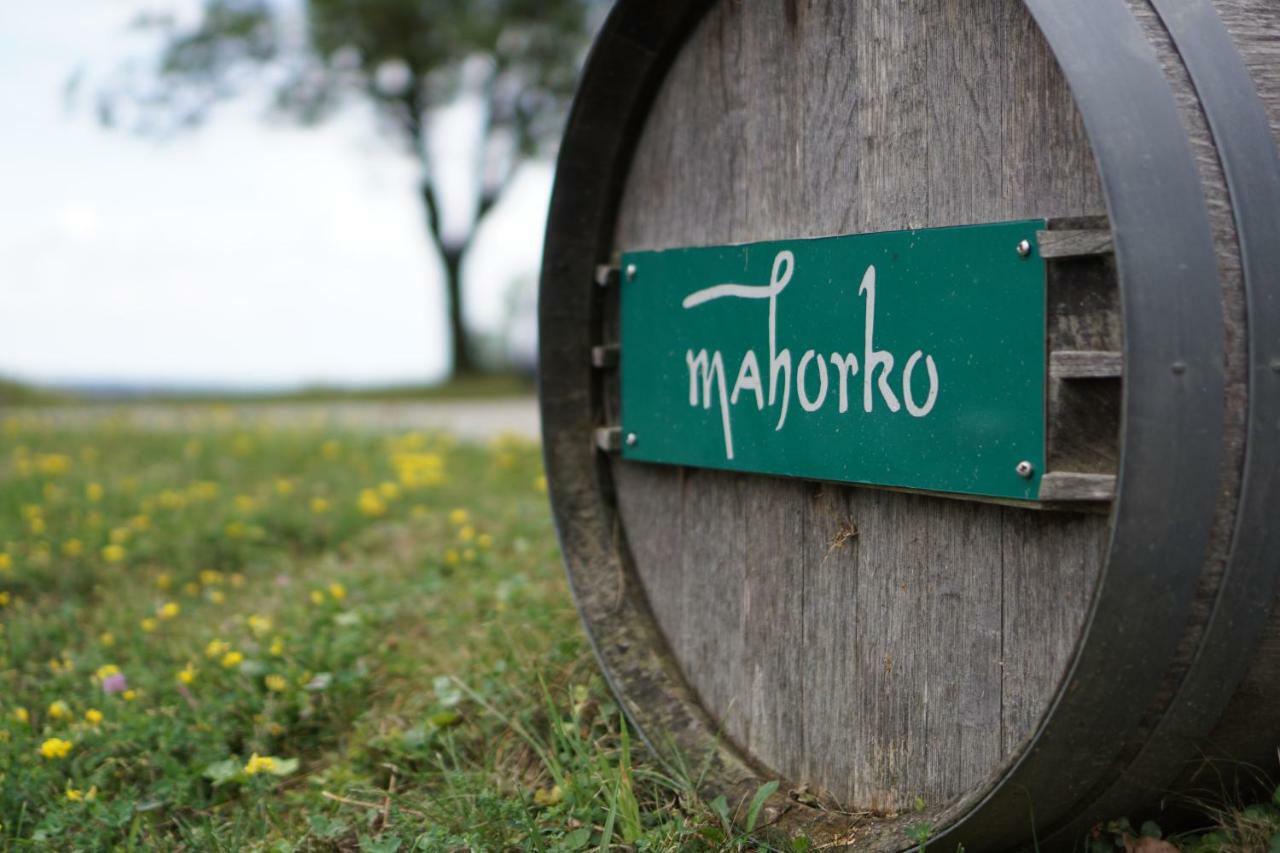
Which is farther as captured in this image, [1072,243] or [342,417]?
[342,417]

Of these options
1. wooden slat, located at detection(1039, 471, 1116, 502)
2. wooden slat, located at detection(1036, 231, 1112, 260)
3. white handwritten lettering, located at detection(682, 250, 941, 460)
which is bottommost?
wooden slat, located at detection(1039, 471, 1116, 502)

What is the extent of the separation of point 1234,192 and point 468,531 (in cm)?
278

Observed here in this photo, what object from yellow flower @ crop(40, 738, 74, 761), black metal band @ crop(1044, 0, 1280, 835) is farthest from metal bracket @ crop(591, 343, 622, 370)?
yellow flower @ crop(40, 738, 74, 761)

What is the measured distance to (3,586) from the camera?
3996 millimetres

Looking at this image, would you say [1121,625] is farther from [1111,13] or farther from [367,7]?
[367,7]

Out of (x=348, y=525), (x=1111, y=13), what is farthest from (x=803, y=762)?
(x=348, y=525)

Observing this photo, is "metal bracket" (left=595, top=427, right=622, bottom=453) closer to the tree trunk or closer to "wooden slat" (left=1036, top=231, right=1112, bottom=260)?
"wooden slat" (left=1036, top=231, right=1112, bottom=260)

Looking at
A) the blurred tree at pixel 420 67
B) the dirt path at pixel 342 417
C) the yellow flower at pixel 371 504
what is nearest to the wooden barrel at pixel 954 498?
the yellow flower at pixel 371 504

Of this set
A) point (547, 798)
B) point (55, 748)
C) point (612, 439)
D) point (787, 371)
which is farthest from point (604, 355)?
point (55, 748)

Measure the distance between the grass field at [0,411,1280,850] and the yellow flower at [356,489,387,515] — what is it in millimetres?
14

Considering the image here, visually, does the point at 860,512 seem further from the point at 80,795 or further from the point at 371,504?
the point at 371,504

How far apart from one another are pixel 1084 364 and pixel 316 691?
2030mm

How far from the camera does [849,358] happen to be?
1.91 m

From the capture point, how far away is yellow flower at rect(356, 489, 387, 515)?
4.50 metres
